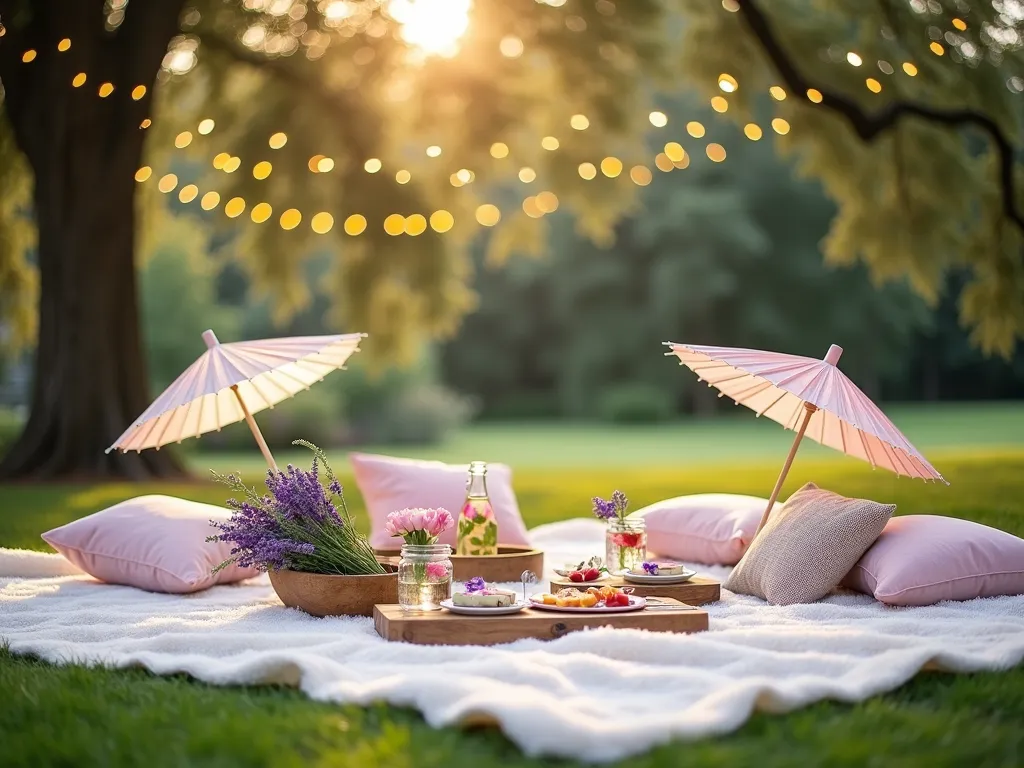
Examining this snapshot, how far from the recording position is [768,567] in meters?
3.63

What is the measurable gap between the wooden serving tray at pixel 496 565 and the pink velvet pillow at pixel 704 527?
472mm

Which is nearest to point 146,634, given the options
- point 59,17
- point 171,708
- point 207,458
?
point 171,708

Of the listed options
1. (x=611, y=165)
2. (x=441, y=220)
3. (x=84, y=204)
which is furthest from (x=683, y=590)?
(x=84, y=204)

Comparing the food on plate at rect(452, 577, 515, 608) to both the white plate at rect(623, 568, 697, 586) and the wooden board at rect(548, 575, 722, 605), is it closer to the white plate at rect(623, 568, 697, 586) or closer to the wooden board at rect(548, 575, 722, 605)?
the wooden board at rect(548, 575, 722, 605)

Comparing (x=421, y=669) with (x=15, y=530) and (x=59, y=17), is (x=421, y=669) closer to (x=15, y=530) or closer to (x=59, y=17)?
(x=15, y=530)

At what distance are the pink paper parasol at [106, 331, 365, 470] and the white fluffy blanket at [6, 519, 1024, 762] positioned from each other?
0.57m

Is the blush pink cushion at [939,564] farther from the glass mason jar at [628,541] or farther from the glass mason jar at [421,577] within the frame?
the glass mason jar at [421,577]

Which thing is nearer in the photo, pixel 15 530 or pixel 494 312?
pixel 15 530

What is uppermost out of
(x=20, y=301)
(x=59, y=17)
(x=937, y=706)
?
(x=59, y=17)

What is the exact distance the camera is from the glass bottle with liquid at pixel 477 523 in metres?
3.70

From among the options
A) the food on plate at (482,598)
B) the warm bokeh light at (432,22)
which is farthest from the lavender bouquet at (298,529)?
the warm bokeh light at (432,22)

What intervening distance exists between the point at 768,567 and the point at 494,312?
840 inches

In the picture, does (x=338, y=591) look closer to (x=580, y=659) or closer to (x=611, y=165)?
(x=580, y=659)

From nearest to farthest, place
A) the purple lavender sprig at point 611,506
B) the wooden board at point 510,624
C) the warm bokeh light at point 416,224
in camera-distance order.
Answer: the wooden board at point 510,624
the purple lavender sprig at point 611,506
the warm bokeh light at point 416,224
